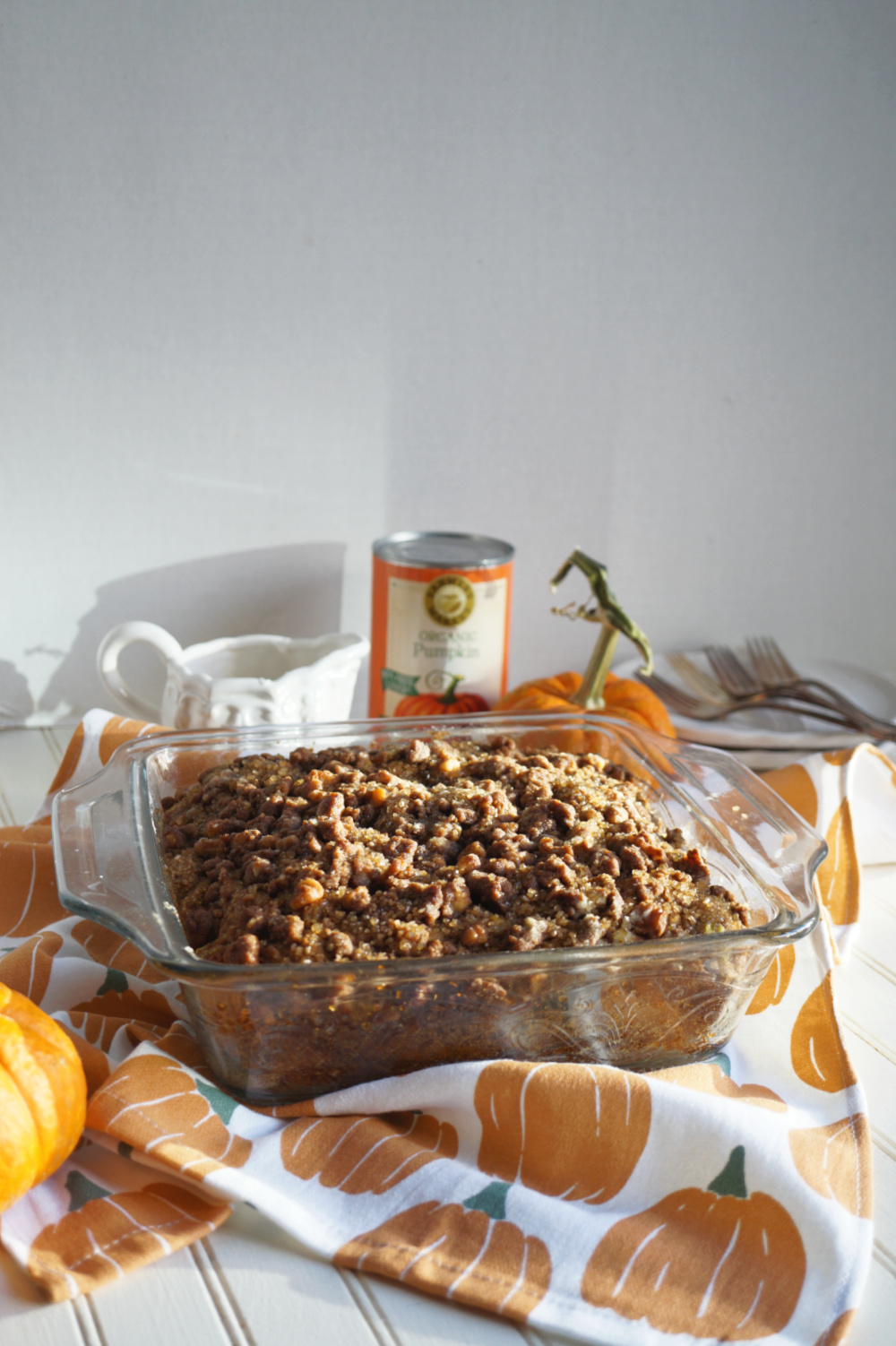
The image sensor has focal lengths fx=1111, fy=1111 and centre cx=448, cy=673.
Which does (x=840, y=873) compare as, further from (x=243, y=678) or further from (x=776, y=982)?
(x=243, y=678)

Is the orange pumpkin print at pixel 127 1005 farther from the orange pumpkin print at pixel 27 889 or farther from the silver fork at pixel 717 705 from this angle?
the silver fork at pixel 717 705

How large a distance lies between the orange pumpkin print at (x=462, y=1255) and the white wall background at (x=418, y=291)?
747 mm

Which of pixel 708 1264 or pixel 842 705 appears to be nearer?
pixel 708 1264

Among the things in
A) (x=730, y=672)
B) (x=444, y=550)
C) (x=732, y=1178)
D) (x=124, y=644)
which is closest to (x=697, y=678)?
(x=730, y=672)

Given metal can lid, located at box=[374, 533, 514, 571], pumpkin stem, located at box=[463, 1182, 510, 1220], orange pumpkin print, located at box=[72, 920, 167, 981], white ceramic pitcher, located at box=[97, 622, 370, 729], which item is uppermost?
metal can lid, located at box=[374, 533, 514, 571]

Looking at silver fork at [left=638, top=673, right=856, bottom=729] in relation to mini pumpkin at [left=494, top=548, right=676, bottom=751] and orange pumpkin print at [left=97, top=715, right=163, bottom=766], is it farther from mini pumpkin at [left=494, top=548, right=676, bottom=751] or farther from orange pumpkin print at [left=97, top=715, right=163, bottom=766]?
orange pumpkin print at [left=97, top=715, right=163, bottom=766]

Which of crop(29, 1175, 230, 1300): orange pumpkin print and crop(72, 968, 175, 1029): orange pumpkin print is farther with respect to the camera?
crop(72, 968, 175, 1029): orange pumpkin print

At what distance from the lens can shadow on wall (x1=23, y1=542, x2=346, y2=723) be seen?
1156 millimetres

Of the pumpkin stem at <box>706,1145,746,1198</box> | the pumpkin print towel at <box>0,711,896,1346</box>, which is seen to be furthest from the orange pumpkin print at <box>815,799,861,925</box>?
the pumpkin stem at <box>706,1145,746,1198</box>

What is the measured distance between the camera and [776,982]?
30.3 inches

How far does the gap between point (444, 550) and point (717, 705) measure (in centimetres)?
35

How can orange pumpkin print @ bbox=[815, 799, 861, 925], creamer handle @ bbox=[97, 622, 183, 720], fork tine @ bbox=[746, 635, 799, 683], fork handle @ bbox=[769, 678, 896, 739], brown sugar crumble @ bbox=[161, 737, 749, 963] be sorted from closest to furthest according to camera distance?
1. brown sugar crumble @ bbox=[161, 737, 749, 963]
2. orange pumpkin print @ bbox=[815, 799, 861, 925]
3. creamer handle @ bbox=[97, 622, 183, 720]
4. fork handle @ bbox=[769, 678, 896, 739]
5. fork tine @ bbox=[746, 635, 799, 683]

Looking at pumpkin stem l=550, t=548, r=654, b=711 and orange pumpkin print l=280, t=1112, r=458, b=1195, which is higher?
pumpkin stem l=550, t=548, r=654, b=711

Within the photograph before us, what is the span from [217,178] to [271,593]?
1.34 ft
